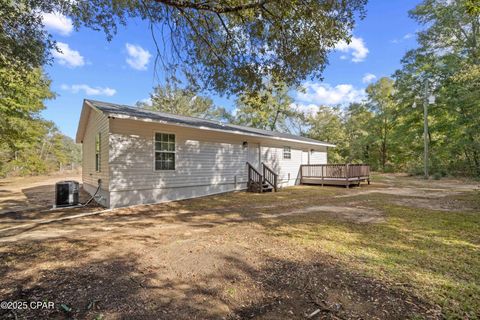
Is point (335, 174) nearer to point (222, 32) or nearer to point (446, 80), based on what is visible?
point (222, 32)

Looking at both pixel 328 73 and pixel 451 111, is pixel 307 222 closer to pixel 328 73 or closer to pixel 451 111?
pixel 328 73

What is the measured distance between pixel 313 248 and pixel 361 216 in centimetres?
303

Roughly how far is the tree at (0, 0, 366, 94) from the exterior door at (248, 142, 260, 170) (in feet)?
17.8

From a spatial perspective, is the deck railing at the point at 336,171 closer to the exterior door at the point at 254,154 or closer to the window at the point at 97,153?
the exterior door at the point at 254,154

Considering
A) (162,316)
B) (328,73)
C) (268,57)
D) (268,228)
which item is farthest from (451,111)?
(162,316)

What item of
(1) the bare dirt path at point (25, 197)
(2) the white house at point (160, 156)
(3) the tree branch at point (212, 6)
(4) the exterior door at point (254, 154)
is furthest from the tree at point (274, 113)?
(3) the tree branch at point (212, 6)

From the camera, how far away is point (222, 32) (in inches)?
249

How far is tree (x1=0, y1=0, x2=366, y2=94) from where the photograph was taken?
202 inches

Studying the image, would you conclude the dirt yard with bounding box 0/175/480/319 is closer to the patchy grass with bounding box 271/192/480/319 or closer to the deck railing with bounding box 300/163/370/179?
the patchy grass with bounding box 271/192/480/319

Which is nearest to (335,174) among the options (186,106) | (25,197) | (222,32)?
(222,32)

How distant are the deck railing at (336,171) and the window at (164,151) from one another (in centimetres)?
883

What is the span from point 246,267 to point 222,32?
5.83 m

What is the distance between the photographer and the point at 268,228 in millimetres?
5047

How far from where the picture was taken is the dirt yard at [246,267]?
2305mm
